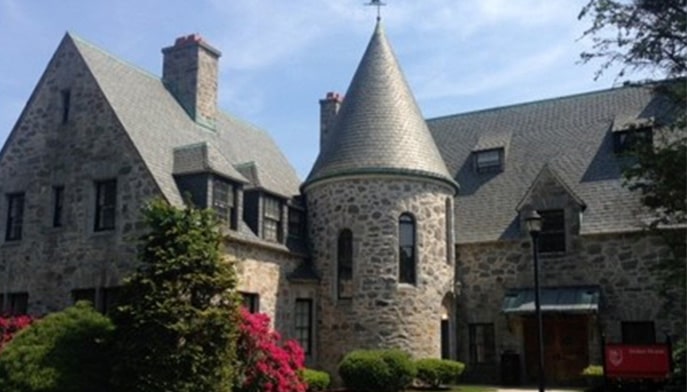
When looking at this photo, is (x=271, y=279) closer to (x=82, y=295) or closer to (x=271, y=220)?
(x=271, y=220)

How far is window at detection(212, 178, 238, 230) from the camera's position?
805 inches

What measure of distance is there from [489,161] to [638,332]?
8599 mm

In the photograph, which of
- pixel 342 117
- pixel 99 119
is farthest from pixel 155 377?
pixel 342 117

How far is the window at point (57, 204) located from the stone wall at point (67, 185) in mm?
115

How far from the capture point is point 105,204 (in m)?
20.2

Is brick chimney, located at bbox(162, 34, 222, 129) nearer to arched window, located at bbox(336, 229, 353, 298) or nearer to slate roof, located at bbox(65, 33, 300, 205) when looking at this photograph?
slate roof, located at bbox(65, 33, 300, 205)

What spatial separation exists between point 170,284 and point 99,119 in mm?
6917

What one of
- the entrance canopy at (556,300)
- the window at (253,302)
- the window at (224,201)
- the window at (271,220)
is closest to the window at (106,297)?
the window at (224,201)

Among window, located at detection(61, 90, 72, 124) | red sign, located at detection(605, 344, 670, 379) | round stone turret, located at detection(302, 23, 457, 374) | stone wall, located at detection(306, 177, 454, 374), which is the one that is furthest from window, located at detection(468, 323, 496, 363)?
window, located at detection(61, 90, 72, 124)

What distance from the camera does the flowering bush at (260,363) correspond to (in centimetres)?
1677

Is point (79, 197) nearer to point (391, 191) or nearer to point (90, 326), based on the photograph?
point (90, 326)

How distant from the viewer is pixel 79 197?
804 inches

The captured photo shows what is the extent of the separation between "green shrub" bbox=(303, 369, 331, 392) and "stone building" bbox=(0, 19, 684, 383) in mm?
1916

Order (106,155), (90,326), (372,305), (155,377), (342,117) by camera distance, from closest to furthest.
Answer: (155,377) < (90,326) < (106,155) < (372,305) < (342,117)
